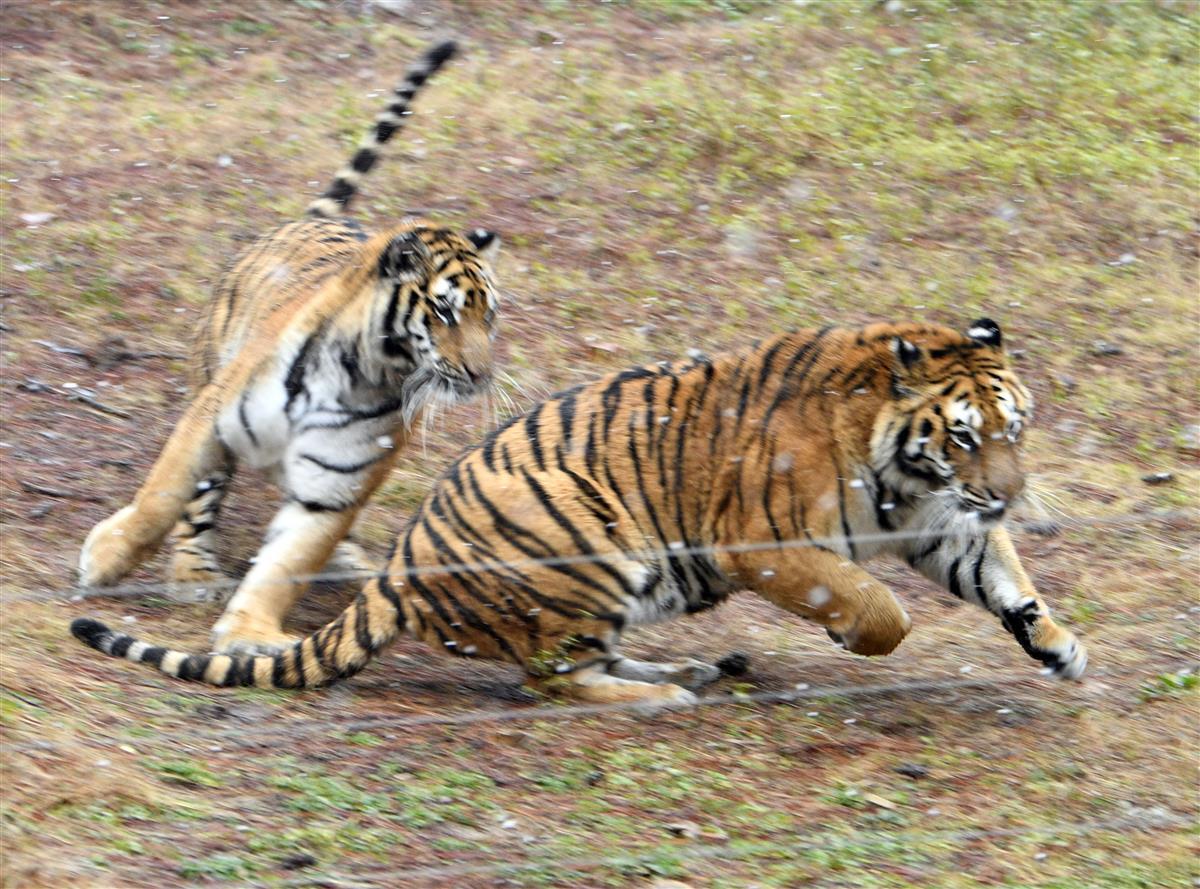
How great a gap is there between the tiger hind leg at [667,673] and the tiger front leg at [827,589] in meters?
0.46

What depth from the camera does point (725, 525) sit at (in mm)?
5000

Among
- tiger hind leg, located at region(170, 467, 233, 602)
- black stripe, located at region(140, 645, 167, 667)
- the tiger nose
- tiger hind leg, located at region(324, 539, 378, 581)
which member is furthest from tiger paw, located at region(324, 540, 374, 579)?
the tiger nose

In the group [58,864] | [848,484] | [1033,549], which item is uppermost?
[848,484]

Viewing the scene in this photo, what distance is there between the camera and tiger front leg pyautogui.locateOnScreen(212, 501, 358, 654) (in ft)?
17.3

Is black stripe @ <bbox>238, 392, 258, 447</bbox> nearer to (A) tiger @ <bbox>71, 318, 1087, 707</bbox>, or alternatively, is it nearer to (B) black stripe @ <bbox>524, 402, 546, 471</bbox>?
(A) tiger @ <bbox>71, 318, 1087, 707</bbox>

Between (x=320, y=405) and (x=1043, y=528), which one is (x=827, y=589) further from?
(x=1043, y=528)

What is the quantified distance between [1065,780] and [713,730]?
3.40 ft

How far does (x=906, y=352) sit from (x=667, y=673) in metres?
1.31

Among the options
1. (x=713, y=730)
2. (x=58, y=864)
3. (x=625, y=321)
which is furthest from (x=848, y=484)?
(x=625, y=321)

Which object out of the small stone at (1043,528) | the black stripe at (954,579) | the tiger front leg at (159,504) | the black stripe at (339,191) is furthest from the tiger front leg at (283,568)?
the small stone at (1043,528)

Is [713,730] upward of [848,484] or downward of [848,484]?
downward

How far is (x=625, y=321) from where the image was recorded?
808 centimetres

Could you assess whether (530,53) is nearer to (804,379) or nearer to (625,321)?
(625,321)

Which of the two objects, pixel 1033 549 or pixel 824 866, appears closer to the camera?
pixel 824 866
